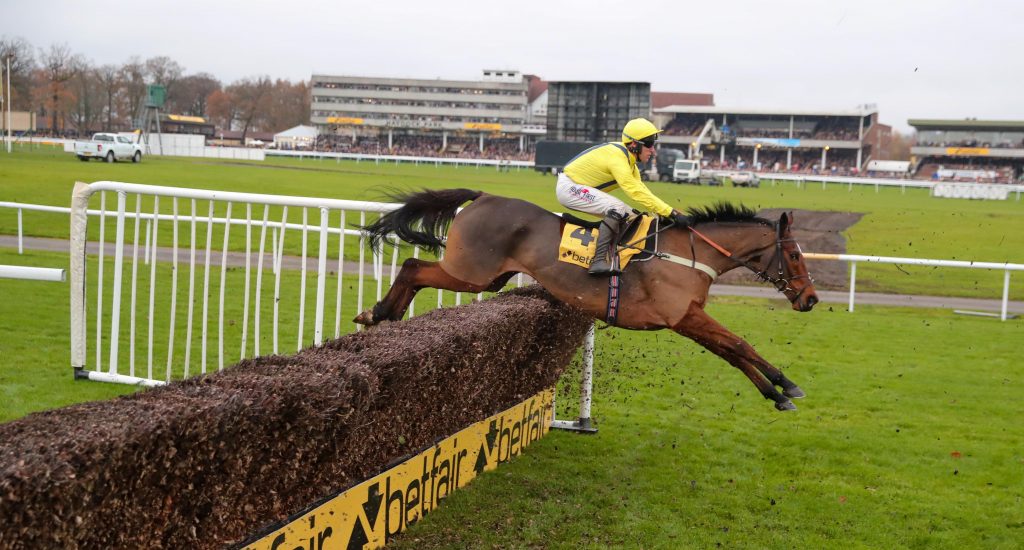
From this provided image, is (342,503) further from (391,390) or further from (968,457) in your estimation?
(968,457)

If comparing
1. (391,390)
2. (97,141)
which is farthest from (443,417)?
(97,141)

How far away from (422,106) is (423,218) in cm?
9128

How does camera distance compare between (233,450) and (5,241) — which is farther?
(5,241)

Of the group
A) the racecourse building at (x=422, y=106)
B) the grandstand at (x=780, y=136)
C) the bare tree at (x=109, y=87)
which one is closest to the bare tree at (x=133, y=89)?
the bare tree at (x=109, y=87)

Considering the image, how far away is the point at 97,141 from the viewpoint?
36406 mm

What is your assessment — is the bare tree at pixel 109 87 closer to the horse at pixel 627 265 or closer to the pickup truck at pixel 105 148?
the pickup truck at pixel 105 148

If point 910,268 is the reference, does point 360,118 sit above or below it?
above

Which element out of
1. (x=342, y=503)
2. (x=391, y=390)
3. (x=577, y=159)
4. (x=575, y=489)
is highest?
(x=577, y=159)

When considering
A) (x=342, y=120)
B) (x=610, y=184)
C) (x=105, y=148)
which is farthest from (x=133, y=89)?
(x=610, y=184)

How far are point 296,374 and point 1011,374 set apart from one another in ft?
26.2

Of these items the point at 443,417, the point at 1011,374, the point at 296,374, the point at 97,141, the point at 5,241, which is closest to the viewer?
the point at 296,374

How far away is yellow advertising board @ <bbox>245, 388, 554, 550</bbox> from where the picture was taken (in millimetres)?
3564

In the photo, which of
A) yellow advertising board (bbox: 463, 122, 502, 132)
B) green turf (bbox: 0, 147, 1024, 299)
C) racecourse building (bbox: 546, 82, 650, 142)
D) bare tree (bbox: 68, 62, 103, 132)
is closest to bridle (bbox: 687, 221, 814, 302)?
green turf (bbox: 0, 147, 1024, 299)

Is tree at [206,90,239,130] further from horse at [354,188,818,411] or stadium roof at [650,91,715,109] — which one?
horse at [354,188,818,411]
